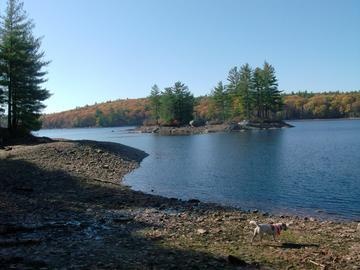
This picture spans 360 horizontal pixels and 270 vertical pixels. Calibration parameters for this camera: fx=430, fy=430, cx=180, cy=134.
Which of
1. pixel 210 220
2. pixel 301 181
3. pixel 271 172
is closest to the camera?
pixel 210 220

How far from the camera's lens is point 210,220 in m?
19.6

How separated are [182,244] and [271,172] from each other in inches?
1055

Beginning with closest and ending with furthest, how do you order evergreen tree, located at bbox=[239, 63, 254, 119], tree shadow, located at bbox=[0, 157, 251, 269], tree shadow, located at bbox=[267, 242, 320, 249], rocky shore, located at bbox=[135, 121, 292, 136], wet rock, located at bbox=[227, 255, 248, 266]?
tree shadow, located at bbox=[0, 157, 251, 269], wet rock, located at bbox=[227, 255, 248, 266], tree shadow, located at bbox=[267, 242, 320, 249], rocky shore, located at bbox=[135, 121, 292, 136], evergreen tree, located at bbox=[239, 63, 254, 119]

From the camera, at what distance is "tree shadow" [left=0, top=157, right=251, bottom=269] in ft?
37.9

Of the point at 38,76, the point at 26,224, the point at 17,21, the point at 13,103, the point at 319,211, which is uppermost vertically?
the point at 17,21

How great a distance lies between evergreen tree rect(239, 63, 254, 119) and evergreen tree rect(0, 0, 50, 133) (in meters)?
93.1

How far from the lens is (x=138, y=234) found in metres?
15.9

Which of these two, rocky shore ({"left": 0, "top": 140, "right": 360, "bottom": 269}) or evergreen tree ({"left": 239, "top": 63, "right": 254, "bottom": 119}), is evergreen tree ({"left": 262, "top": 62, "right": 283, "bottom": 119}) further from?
rocky shore ({"left": 0, "top": 140, "right": 360, "bottom": 269})

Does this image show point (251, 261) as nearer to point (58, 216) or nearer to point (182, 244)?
point (182, 244)

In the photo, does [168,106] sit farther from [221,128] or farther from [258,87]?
[258,87]

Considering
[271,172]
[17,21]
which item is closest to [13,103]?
[17,21]

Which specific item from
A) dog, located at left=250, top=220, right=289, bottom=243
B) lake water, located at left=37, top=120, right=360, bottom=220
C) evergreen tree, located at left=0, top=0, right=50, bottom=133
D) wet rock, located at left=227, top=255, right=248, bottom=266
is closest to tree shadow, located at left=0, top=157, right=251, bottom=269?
wet rock, located at left=227, top=255, right=248, bottom=266

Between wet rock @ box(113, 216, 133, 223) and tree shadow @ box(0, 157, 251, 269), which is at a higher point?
tree shadow @ box(0, 157, 251, 269)

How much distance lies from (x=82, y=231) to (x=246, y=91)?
127 metres
